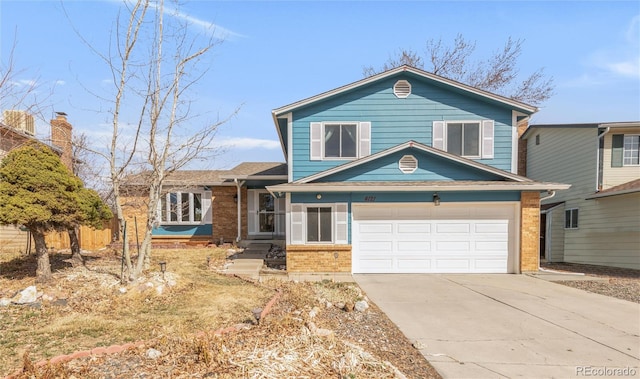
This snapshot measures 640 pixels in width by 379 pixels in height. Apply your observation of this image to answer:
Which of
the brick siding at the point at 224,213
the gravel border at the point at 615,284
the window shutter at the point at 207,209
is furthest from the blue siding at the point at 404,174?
the window shutter at the point at 207,209

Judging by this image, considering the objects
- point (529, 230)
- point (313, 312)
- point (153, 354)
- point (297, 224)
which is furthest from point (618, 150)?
point (153, 354)

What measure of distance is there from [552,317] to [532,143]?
1333 cm

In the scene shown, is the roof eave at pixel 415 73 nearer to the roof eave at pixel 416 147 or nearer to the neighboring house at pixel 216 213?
the roof eave at pixel 416 147

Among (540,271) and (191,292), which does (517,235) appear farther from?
(191,292)

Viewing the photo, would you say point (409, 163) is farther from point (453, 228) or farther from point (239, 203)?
point (239, 203)

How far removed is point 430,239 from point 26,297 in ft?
32.2

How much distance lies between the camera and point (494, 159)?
10.5m

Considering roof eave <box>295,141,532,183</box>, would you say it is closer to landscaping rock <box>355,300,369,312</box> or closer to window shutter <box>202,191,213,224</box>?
landscaping rock <box>355,300,369,312</box>

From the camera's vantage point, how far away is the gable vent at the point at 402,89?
1077 cm

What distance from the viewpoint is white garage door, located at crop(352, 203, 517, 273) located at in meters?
9.65

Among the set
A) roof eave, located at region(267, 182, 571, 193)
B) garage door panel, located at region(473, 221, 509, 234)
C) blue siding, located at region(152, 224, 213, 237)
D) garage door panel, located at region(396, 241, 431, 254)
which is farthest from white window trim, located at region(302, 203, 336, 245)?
blue siding, located at region(152, 224, 213, 237)

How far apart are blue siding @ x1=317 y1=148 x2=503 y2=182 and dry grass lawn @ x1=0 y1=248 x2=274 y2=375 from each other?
444 centimetres

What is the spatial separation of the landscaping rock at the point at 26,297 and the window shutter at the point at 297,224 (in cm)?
586

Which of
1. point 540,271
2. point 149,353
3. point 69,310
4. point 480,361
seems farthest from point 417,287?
point 69,310
